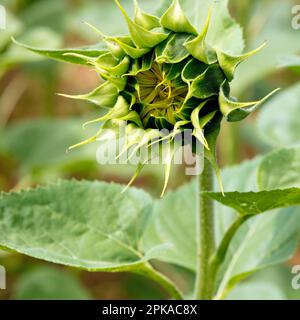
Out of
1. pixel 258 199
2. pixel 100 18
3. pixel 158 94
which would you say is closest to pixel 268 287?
pixel 258 199

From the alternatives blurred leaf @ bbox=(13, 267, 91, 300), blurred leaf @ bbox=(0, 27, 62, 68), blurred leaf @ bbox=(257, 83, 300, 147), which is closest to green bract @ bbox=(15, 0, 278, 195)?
blurred leaf @ bbox=(257, 83, 300, 147)

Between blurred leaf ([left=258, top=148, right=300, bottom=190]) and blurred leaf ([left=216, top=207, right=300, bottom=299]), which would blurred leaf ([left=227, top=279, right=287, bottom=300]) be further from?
blurred leaf ([left=258, top=148, right=300, bottom=190])

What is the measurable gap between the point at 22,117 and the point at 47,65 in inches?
23.5

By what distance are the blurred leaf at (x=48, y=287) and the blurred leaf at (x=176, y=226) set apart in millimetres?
611

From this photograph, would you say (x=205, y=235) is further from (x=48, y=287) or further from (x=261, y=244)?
(x=48, y=287)

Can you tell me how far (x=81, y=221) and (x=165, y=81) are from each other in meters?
0.28

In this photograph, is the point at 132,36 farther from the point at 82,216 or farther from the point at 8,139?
the point at 8,139

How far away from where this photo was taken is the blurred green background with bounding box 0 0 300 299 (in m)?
1.62

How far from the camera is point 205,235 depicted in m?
0.85

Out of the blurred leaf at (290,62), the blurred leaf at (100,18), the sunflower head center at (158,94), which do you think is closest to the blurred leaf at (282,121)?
the blurred leaf at (290,62)

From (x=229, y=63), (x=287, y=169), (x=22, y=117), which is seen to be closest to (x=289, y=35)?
(x=22, y=117)

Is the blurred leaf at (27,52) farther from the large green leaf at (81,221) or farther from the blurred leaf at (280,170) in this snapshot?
the blurred leaf at (280,170)

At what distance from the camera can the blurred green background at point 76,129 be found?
162 cm

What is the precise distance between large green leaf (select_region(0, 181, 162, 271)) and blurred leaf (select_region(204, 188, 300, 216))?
0.41 feet
